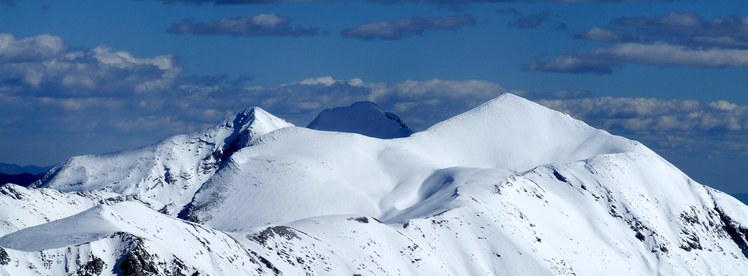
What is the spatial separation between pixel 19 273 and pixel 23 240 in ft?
51.6

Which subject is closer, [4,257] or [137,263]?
[4,257]

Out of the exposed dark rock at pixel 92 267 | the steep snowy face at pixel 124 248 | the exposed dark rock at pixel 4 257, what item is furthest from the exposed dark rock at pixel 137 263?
the exposed dark rock at pixel 4 257

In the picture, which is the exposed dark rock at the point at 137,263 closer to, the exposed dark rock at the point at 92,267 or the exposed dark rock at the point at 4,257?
the exposed dark rock at the point at 92,267

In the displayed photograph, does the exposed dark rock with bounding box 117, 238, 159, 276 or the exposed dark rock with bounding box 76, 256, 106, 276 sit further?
the exposed dark rock with bounding box 117, 238, 159, 276

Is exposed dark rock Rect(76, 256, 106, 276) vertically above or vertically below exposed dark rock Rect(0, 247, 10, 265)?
below

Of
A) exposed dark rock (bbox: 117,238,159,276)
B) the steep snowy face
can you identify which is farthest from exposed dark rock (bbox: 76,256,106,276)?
exposed dark rock (bbox: 117,238,159,276)

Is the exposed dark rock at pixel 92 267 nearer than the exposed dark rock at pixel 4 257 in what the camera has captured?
No

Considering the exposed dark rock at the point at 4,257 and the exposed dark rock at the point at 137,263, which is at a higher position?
the exposed dark rock at the point at 4,257

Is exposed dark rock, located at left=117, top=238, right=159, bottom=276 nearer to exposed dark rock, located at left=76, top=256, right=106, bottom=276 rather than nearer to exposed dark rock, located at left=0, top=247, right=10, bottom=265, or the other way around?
exposed dark rock, located at left=76, top=256, right=106, bottom=276

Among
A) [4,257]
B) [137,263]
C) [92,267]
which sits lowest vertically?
[92,267]

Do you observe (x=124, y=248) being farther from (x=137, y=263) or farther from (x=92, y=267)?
(x=92, y=267)

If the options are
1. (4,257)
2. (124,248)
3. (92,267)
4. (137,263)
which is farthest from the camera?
(124,248)

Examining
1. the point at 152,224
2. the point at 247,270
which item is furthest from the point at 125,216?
the point at 247,270

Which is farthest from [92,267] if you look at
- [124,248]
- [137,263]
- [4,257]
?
[4,257]
